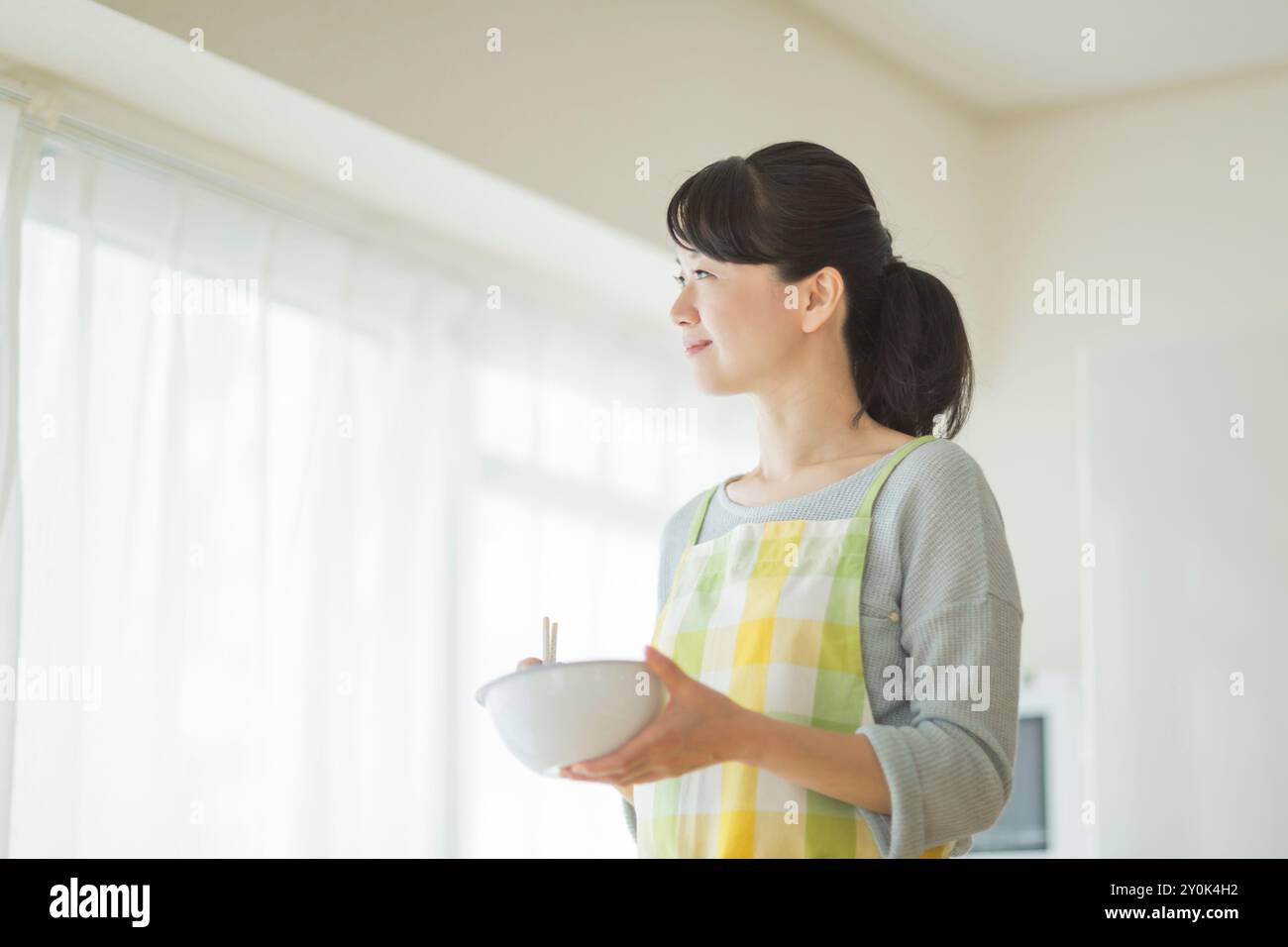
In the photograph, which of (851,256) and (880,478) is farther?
(851,256)

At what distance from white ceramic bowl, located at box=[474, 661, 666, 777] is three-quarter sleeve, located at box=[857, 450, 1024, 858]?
0.63ft

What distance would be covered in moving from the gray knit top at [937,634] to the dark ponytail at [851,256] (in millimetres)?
128

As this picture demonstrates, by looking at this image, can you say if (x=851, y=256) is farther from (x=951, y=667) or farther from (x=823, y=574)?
(x=951, y=667)

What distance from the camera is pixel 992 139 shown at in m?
3.72

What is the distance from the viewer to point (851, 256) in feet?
4.59

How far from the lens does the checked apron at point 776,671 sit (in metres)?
1.19

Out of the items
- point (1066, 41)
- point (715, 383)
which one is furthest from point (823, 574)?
point (1066, 41)

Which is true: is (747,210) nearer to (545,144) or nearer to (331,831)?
(545,144)

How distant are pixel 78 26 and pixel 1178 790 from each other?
2.15 m

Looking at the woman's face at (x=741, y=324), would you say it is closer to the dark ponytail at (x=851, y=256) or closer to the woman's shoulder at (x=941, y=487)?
the dark ponytail at (x=851, y=256)

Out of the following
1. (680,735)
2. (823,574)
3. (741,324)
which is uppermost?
(741,324)

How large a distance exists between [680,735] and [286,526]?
172 centimetres

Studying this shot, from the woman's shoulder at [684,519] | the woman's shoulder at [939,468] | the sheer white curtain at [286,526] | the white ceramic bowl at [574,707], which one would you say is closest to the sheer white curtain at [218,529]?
the sheer white curtain at [286,526]
